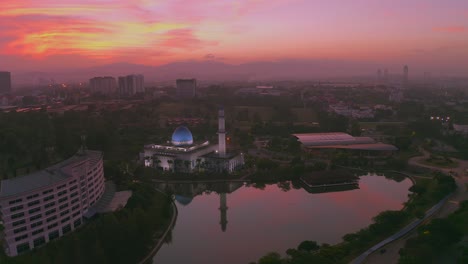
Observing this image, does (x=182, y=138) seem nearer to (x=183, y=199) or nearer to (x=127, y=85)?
(x=183, y=199)

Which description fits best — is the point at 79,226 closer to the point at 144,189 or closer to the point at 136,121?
the point at 144,189

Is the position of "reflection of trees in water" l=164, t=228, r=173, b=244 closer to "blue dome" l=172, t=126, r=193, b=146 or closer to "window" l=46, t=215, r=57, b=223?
"window" l=46, t=215, r=57, b=223

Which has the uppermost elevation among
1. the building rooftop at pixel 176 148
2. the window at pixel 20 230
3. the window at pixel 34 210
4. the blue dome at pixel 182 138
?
the blue dome at pixel 182 138

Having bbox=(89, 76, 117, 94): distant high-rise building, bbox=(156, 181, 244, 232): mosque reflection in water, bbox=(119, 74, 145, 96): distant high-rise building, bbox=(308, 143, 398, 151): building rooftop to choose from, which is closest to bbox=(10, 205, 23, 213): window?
bbox=(156, 181, 244, 232): mosque reflection in water

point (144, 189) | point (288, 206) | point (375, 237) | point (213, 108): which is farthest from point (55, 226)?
point (213, 108)

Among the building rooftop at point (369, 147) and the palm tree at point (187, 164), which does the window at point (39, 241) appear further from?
the building rooftop at point (369, 147)

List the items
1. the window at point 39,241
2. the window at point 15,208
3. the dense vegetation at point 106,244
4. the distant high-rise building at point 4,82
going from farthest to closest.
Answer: the distant high-rise building at point 4,82 < the window at point 39,241 < the window at point 15,208 < the dense vegetation at point 106,244

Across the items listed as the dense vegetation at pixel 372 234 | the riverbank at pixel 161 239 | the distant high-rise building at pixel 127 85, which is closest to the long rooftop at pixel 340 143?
the dense vegetation at pixel 372 234
